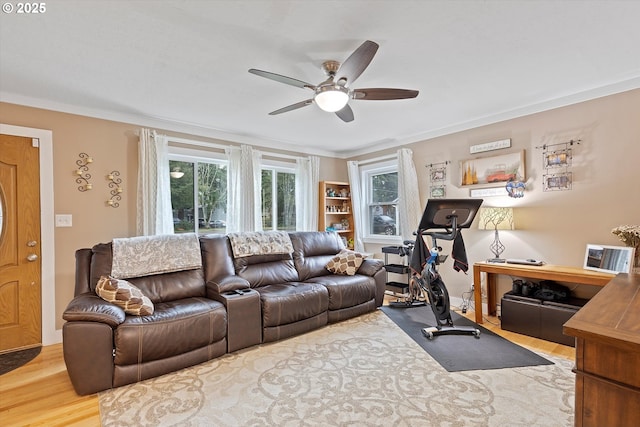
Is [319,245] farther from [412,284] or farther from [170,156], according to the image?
[170,156]

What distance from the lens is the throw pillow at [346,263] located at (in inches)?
161

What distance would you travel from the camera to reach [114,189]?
142 inches

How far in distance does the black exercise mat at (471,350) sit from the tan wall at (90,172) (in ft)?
11.5

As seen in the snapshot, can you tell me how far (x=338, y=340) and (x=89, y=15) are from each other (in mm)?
3198

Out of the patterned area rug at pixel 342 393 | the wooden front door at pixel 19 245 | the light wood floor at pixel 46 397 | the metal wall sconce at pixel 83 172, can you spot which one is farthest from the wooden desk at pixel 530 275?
the wooden front door at pixel 19 245

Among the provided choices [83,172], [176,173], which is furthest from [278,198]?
[83,172]

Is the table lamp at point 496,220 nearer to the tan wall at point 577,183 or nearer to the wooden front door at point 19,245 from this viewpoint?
the tan wall at point 577,183

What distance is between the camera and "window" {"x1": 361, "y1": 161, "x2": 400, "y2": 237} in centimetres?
532

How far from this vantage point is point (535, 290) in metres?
3.35

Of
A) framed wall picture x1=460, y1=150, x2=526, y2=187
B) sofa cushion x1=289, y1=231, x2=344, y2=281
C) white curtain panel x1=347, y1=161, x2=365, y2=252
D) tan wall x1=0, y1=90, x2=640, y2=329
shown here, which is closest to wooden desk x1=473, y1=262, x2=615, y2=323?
tan wall x1=0, y1=90, x2=640, y2=329

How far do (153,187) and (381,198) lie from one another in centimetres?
360

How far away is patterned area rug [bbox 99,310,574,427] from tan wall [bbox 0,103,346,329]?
184 centimetres

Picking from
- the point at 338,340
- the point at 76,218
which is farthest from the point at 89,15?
the point at 338,340

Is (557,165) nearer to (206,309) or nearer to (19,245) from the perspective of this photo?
(206,309)
